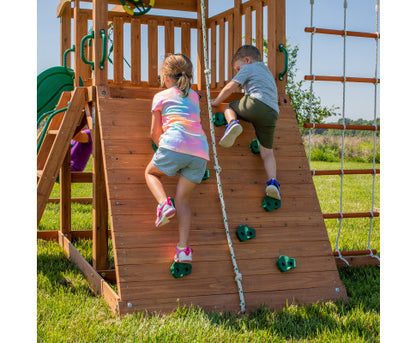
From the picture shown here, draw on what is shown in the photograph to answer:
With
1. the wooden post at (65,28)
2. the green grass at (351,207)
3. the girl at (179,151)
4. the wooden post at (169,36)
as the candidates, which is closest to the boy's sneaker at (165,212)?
the girl at (179,151)

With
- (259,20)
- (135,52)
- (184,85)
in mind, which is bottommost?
(184,85)

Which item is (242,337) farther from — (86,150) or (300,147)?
(86,150)

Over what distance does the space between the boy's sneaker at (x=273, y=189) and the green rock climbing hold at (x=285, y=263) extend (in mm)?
530

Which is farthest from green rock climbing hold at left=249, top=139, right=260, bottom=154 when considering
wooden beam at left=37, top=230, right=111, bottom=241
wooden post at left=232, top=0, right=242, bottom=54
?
wooden beam at left=37, top=230, right=111, bottom=241

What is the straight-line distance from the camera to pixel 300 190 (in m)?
4.67

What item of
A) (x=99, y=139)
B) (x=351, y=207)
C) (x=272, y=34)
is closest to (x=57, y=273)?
(x=99, y=139)

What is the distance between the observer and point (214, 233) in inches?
163

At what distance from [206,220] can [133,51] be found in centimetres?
334

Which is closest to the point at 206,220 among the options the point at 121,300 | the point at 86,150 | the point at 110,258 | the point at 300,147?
the point at 121,300

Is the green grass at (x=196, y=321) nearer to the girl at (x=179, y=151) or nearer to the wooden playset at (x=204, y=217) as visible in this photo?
the wooden playset at (x=204, y=217)

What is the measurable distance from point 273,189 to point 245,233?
47cm

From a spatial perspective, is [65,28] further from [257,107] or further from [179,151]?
[179,151]

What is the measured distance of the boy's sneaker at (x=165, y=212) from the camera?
12.5 feet

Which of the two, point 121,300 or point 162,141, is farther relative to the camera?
point 162,141
